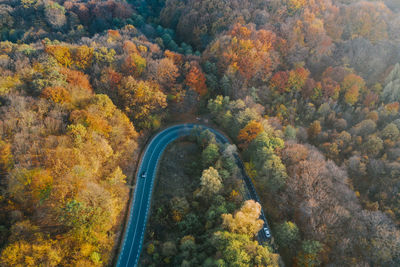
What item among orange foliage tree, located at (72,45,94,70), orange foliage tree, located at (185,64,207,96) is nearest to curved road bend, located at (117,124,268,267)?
orange foliage tree, located at (185,64,207,96)

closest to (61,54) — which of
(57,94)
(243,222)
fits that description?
(57,94)

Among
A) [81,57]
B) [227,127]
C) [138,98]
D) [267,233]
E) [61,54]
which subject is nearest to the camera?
[267,233]

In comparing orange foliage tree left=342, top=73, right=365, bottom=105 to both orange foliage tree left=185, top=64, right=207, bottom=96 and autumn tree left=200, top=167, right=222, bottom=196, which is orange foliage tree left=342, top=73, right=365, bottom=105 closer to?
orange foliage tree left=185, top=64, right=207, bottom=96

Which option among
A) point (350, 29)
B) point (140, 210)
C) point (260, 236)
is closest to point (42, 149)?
point (140, 210)

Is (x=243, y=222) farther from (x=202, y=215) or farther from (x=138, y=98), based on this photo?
(x=138, y=98)

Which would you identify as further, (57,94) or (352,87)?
(352,87)

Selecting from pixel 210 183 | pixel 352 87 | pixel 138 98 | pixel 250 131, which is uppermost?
pixel 352 87

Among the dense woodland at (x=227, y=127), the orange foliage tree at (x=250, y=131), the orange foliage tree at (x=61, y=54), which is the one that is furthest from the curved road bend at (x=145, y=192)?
the orange foliage tree at (x=61, y=54)
